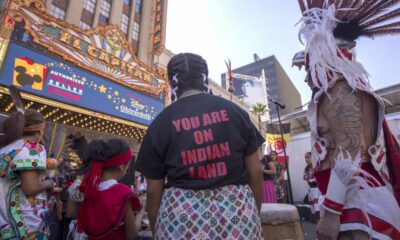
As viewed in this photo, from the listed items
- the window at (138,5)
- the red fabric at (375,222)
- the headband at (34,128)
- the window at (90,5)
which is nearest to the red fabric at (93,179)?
the headband at (34,128)

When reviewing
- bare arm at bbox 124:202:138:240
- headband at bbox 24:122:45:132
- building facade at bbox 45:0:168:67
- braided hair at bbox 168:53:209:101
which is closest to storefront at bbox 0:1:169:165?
building facade at bbox 45:0:168:67

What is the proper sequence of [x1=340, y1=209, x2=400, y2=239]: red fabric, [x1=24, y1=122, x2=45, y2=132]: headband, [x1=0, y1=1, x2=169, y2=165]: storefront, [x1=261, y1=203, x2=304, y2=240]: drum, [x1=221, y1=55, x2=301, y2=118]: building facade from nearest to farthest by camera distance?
[x1=340, y1=209, x2=400, y2=239]: red fabric < [x1=24, y1=122, x2=45, y2=132]: headband < [x1=261, y1=203, x2=304, y2=240]: drum < [x1=0, y1=1, x2=169, y2=165]: storefront < [x1=221, y1=55, x2=301, y2=118]: building facade

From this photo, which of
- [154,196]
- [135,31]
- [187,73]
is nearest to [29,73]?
[187,73]

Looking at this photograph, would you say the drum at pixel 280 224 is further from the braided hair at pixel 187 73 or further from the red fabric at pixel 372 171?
the braided hair at pixel 187 73

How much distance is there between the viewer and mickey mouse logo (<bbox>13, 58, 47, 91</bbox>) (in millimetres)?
8231

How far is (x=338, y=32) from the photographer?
5.15ft

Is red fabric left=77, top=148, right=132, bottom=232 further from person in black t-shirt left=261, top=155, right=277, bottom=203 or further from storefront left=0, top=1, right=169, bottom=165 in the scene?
storefront left=0, top=1, right=169, bottom=165

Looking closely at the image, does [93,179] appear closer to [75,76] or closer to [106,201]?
[106,201]

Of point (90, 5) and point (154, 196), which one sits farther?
point (90, 5)

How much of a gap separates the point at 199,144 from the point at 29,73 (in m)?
10.3

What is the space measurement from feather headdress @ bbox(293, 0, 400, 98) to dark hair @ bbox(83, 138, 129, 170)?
1.87 meters

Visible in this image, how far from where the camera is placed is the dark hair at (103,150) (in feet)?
6.83

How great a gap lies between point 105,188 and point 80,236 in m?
0.51

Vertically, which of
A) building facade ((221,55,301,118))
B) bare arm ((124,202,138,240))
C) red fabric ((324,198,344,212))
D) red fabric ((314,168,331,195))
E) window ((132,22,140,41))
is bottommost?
bare arm ((124,202,138,240))
